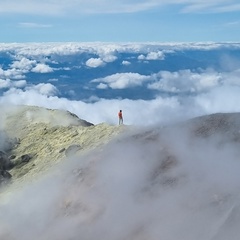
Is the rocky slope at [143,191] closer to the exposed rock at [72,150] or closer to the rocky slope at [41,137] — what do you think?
the exposed rock at [72,150]

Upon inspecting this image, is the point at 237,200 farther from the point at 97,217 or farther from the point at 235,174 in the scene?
the point at 97,217

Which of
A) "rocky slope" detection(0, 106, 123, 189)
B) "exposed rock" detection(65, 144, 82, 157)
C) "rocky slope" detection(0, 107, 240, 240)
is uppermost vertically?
"rocky slope" detection(0, 107, 240, 240)

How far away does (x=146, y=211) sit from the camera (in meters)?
30.2

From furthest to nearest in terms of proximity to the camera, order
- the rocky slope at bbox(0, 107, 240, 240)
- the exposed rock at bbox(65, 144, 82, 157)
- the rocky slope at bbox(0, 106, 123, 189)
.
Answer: the rocky slope at bbox(0, 106, 123, 189)
the exposed rock at bbox(65, 144, 82, 157)
the rocky slope at bbox(0, 107, 240, 240)

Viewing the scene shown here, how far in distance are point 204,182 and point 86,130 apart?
103ft

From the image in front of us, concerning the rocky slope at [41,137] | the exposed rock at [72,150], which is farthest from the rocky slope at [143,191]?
the rocky slope at [41,137]

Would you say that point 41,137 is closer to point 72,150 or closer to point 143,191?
point 72,150

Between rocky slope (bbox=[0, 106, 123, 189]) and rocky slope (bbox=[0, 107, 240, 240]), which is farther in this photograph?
rocky slope (bbox=[0, 106, 123, 189])

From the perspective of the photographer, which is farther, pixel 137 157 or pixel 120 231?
pixel 137 157

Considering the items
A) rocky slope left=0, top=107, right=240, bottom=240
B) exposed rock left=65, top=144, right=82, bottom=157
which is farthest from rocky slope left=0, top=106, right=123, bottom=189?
rocky slope left=0, top=107, right=240, bottom=240

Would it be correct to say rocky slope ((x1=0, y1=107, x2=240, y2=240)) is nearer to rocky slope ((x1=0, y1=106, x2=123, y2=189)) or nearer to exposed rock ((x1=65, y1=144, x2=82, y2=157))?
exposed rock ((x1=65, y1=144, x2=82, y2=157))

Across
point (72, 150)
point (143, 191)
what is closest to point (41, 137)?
point (72, 150)

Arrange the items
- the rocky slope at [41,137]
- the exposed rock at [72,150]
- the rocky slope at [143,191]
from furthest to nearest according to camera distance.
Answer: the rocky slope at [41,137] < the exposed rock at [72,150] < the rocky slope at [143,191]

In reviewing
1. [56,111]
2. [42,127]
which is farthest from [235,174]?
[56,111]
